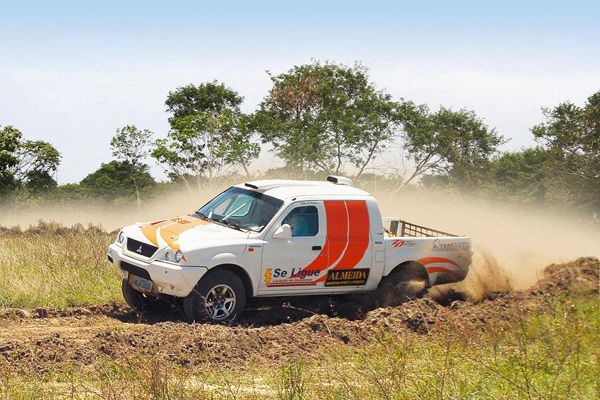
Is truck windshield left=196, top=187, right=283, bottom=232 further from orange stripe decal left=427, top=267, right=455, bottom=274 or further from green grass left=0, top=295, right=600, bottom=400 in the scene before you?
orange stripe decal left=427, top=267, right=455, bottom=274

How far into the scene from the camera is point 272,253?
462 inches

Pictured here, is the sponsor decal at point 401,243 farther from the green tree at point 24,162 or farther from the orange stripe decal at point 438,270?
Answer: the green tree at point 24,162

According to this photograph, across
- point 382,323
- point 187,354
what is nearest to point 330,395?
point 187,354

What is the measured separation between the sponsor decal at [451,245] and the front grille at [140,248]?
4.72 meters

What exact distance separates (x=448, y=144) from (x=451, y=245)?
32.1 metres

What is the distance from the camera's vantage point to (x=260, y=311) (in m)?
12.5

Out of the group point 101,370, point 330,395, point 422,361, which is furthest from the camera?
point 422,361

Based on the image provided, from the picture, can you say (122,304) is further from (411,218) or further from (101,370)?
(411,218)

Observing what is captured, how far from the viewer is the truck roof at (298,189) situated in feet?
40.7

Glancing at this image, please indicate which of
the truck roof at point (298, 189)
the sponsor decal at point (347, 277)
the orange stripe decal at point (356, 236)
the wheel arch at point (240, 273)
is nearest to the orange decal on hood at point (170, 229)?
the wheel arch at point (240, 273)

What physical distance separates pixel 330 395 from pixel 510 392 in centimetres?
172

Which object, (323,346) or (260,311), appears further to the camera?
(260,311)

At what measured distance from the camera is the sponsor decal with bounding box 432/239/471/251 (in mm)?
13406

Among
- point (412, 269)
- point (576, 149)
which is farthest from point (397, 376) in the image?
point (576, 149)
